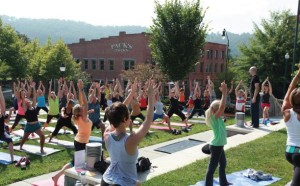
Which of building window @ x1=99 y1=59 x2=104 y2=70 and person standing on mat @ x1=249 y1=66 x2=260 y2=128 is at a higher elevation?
building window @ x1=99 y1=59 x2=104 y2=70

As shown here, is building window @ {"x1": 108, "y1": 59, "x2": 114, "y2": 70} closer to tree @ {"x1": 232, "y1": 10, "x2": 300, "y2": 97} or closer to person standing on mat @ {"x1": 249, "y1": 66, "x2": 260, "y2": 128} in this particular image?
tree @ {"x1": 232, "y1": 10, "x2": 300, "y2": 97}

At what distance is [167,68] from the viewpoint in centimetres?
2783

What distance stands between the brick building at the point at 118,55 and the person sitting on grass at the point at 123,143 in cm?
4453

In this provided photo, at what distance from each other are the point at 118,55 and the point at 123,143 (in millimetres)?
48062

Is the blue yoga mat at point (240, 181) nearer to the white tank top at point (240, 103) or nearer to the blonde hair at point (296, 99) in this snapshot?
the blonde hair at point (296, 99)

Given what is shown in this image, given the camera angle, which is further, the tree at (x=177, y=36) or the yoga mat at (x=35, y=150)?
the tree at (x=177, y=36)

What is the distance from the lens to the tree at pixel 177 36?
2725 centimetres

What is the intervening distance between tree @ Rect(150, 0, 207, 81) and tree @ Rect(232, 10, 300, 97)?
723cm

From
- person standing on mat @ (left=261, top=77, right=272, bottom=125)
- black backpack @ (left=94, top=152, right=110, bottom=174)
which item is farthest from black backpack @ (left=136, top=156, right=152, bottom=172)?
person standing on mat @ (left=261, top=77, right=272, bottom=125)

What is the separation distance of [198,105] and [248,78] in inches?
699

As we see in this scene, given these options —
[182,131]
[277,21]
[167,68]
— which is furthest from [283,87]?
[182,131]

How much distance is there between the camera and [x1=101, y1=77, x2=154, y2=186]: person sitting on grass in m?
3.38

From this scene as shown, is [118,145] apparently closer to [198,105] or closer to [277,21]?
[198,105]

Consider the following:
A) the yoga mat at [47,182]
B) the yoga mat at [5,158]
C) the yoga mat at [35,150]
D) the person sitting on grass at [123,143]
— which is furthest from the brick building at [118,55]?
the person sitting on grass at [123,143]
